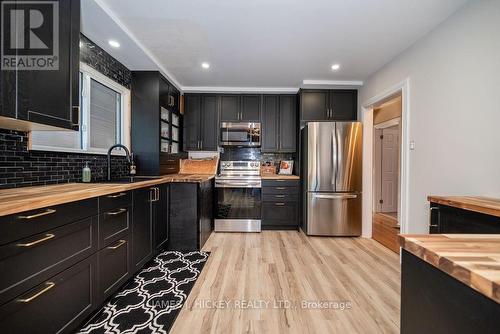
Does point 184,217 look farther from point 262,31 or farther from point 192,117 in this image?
point 262,31

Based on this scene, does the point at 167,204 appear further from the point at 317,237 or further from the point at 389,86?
the point at 389,86

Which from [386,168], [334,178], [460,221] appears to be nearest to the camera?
[460,221]

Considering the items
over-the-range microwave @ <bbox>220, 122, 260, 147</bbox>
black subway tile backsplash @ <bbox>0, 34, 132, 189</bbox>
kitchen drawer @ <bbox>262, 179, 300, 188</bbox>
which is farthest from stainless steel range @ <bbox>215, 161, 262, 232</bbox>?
black subway tile backsplash @ <bbox>0, 34, 132, 189</bbox>

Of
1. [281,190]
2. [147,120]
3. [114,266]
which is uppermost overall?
[147,120]

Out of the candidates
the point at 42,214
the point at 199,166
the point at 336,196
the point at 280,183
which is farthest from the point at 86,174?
the point at 336,196

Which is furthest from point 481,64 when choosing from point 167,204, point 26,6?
point 167,204

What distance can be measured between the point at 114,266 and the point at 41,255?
2.31ft

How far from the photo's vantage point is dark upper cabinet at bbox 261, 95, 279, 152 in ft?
13.1

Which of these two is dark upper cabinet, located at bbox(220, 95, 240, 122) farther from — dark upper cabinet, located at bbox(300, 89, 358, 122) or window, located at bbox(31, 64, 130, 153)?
window, located at bbox(31, 64, 130, 153)

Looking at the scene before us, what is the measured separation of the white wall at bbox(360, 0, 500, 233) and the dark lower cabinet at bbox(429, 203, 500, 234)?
0.41 meters

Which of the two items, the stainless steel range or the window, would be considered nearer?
the window

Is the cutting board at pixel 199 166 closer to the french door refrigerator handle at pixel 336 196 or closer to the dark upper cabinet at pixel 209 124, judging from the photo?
the dark upper cabinet at pixel 209 124

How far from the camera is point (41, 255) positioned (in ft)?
3.78

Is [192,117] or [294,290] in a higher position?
[192,117]
